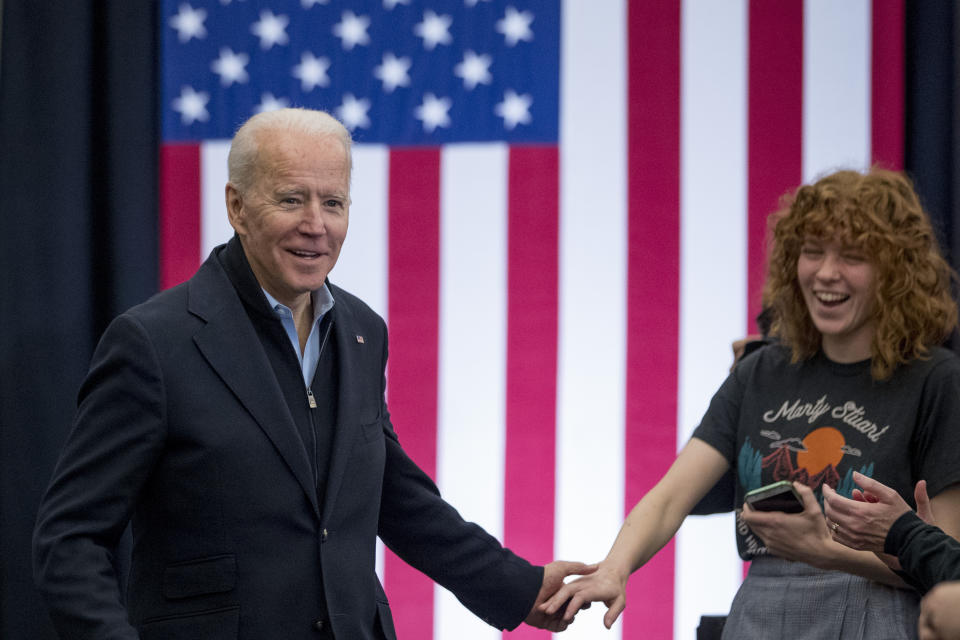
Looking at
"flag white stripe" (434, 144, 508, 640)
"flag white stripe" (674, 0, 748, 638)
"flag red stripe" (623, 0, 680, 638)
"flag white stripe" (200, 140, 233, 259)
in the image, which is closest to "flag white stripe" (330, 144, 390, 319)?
"flag white stripe" (434, 144, 508, 640)

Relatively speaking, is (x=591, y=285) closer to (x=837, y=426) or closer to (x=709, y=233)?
(x=709, y=233)

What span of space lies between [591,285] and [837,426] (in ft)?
4.30

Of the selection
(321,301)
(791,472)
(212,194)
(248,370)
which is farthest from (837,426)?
(212,194)

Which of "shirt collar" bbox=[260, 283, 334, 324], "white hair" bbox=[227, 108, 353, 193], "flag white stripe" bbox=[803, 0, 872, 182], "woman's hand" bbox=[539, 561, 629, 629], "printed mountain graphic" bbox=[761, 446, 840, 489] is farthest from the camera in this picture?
"flag white stripe" bbox=[803, 0, 872, 182]

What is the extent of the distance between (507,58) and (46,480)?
2.00 metres

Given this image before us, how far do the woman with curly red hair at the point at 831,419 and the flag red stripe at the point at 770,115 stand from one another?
0.99 meters

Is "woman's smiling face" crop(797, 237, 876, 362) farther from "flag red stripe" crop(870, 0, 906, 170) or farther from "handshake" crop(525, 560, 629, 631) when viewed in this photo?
"flag red stripe" crop(870, 0, 906, 170)

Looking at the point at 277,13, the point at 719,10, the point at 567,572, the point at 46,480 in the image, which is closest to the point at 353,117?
the point at 277,13

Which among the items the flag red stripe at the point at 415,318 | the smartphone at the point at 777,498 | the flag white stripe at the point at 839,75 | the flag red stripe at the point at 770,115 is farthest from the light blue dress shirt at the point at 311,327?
the flag white stripe at the point at 839,75

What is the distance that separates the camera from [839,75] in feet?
10.5

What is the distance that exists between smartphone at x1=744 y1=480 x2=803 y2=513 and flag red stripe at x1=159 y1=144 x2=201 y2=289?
2089mm

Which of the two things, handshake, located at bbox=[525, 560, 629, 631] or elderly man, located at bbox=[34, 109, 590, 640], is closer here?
elderly man, located at bbox=[34, 109, 590, 640]

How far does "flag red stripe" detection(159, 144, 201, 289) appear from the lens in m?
3.29

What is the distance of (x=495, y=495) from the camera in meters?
3.25
